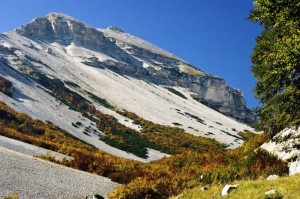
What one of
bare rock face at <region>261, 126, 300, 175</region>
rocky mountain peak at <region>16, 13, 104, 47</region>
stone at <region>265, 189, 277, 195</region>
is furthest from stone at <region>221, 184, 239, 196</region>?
rocky mountain peak at <region>16, 13, 104, 47</region>

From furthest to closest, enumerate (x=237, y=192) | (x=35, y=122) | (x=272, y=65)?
1. (x=35, y=122)
2. (x=272, y=65)
3. (x=237, y=192)

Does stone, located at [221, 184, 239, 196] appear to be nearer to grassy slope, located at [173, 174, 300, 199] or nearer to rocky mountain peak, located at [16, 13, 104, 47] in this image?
grassy slope, located at [173, 174, 300, 199]

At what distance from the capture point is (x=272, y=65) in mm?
17500

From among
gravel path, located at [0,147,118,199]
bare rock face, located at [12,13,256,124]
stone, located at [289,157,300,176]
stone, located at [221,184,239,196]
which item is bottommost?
gravel path, located at [0,147,118,199]

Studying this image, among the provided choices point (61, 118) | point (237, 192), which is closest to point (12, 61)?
point (61, 118)

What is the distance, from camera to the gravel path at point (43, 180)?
15.4 meters

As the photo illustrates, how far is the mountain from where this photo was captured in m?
54.3

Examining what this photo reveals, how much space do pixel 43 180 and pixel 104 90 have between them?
265ft

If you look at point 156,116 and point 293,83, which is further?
point 156,116

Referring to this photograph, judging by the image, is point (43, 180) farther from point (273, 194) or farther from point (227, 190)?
point (273, 194)

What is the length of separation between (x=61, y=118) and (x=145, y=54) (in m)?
137

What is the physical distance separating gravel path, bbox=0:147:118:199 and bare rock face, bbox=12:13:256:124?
11374 centimetres

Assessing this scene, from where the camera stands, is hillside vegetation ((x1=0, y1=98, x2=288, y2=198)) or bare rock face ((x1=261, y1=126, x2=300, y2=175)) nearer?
hillside vegetation ((x1=0, y1=98, x2=288, y2=198))

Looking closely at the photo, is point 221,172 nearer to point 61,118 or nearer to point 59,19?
point 61,118
